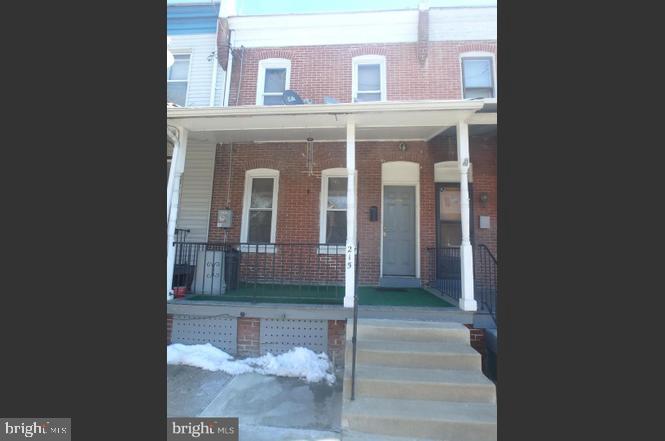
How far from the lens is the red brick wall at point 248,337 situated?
194 inches

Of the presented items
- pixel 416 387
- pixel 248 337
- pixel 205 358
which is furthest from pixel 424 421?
pixel 205 358

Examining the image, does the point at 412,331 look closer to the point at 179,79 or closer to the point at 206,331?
the point at 206,331

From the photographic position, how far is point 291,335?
16.0 feet

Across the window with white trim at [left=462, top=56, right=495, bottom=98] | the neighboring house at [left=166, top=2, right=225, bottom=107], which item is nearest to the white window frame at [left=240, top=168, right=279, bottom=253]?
the neighboring house at [left=166, top=2, right=225, bottom=107]

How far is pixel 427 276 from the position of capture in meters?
6.70

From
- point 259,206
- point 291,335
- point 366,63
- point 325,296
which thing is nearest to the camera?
point 291,335

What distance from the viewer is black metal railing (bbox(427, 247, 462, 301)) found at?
597 cm

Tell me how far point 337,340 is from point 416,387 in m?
1.58

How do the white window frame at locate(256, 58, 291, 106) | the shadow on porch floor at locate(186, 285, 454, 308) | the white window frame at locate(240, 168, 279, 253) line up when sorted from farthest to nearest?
the white window frame at locate(256, 58, 291, 106), the white window frame at locate(240, 168, 279, 253), the shadow on porch floor at locate(186, 285, 454, 308)

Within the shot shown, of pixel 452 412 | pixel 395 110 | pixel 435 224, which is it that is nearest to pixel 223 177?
pixel 395 110

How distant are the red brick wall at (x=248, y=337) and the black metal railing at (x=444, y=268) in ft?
10.5

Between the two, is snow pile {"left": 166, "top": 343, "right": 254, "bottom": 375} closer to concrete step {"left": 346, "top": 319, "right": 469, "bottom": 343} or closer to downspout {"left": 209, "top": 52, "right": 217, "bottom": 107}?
concrete step {"left": 346, "top": 319, "right": 469, "bottom": 343}

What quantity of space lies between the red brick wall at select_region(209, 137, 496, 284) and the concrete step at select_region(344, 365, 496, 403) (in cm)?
327
